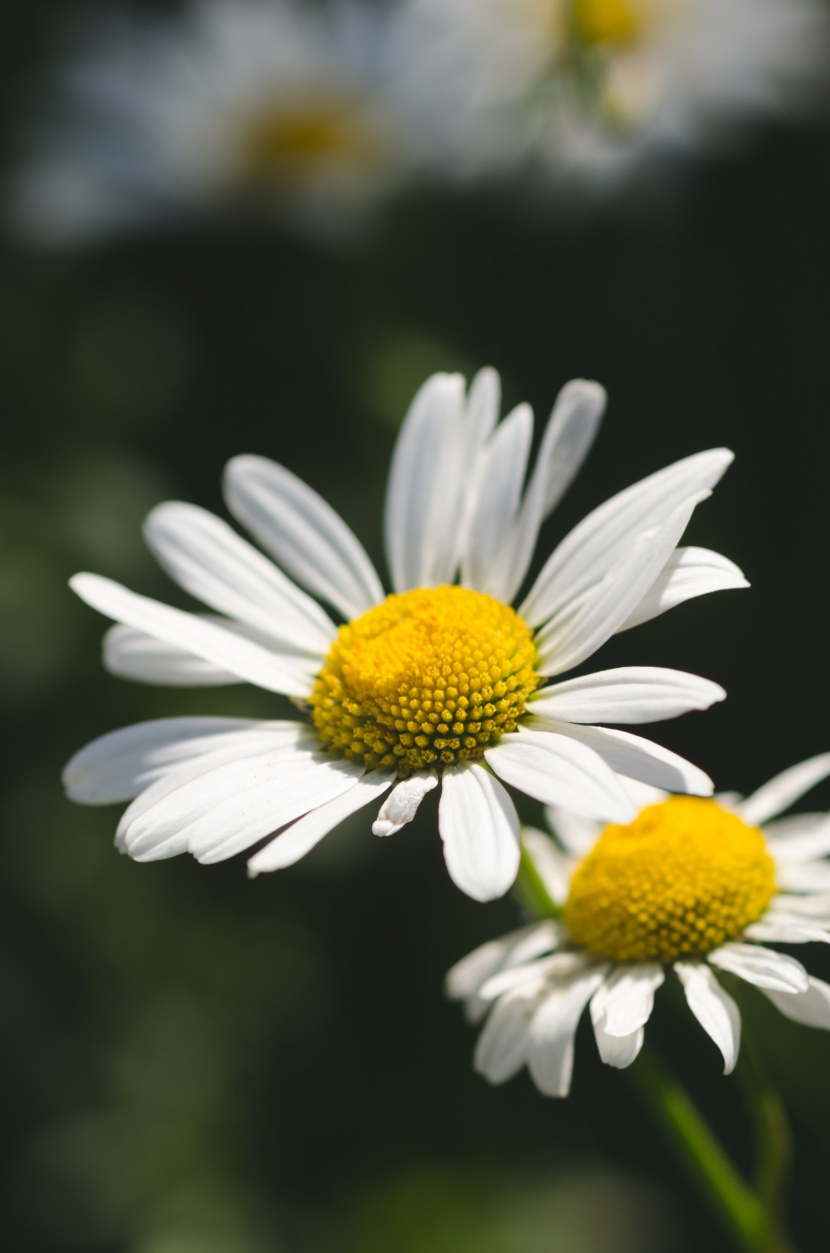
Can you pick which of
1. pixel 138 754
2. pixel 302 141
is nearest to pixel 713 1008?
pixel 138 754

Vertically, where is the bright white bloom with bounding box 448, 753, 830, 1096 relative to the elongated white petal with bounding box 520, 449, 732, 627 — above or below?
below

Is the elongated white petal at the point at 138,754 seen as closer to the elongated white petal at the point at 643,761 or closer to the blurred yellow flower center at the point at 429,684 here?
the blurred yellow flower center at the point at 429,684

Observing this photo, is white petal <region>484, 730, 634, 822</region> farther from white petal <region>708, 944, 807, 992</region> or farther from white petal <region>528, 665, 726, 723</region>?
white petal <region>708, 944, 807, 992</region>

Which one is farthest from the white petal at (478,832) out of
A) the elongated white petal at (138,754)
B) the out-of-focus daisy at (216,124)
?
the out-of-focus daisy at (216,124)

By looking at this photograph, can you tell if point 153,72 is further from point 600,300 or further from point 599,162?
point 600,300

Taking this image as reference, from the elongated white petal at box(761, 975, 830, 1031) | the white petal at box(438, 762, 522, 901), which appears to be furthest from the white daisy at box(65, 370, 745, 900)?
the elongated white petal at box(761, 975, 830, 1031)

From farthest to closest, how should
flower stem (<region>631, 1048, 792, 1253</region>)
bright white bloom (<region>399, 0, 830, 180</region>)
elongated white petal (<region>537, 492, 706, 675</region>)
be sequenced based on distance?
bright white bloom (<region>399, 0, 830, 180</region>), flower stem (<region>631, 1048, 792, 1253</region>), elongated white petal (<region>537, 492, 706, 675</region>)

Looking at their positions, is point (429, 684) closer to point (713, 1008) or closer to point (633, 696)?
point (633, 696)
